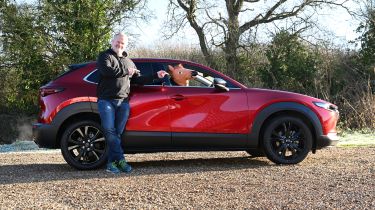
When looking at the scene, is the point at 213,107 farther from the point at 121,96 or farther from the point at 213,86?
the point at 121,96

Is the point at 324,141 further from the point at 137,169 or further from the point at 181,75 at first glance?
the point at 137,169

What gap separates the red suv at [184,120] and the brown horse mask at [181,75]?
9 centimetres

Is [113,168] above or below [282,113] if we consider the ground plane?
below

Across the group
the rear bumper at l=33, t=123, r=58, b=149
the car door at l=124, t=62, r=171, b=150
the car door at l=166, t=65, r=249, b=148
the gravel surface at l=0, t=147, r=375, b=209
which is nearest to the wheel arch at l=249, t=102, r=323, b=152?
the car door at l=166, t=65, r=249, b=148

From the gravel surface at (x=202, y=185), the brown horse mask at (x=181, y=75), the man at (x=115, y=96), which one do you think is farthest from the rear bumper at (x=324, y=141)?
the man at (x=115, y=96)

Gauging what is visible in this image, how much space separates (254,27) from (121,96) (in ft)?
56.0

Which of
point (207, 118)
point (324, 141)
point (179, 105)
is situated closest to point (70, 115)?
point (179, 105)

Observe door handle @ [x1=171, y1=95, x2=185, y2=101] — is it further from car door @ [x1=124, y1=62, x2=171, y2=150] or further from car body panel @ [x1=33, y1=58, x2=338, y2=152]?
car door @ [x1=124, y1=62, x2=171, y2=150]

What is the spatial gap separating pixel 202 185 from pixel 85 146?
84.7 inches

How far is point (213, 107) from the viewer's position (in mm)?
7957

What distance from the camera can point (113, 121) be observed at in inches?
302

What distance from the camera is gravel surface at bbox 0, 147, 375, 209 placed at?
18.4 feet

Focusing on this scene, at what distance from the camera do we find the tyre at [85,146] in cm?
790

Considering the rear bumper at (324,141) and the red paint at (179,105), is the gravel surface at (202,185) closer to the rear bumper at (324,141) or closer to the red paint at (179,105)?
the rear bumper at (324,141)
